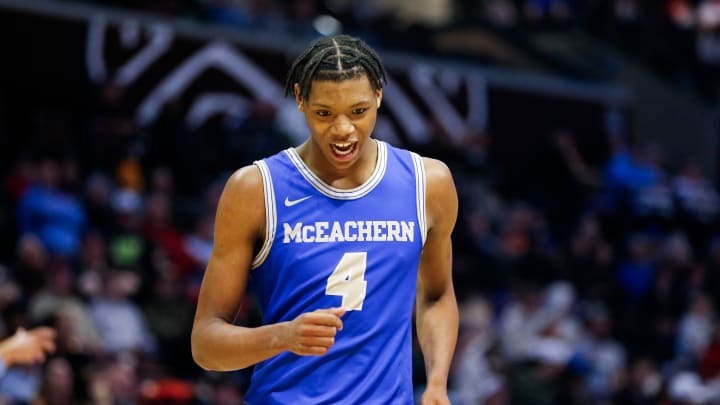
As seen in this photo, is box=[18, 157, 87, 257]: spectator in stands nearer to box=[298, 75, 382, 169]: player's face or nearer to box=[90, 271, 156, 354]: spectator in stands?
box=[90, 271, 156, 354]: spectator in stands

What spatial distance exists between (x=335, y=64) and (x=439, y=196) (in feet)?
2.18

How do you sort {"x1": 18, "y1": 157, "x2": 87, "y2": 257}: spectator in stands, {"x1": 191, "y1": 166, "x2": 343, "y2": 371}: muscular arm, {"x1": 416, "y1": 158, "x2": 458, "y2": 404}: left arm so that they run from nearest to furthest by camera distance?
{"x1": 191, "y1": 166, "x2": 343, "y2": 371}: muscular arm
{"x1": 416, "y1": 158, "x2": 458, "y2": 404}: left arm
{"x1": 18, "y1": 157, "x2": 87, "y2": 257}: spectator in stands

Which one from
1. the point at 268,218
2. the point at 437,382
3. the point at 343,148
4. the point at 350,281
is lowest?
the point at 437,382

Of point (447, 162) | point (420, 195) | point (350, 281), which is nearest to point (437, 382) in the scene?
point (350, 281)

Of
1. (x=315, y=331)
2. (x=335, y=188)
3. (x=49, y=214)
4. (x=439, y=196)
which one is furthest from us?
(x=49, y=214)

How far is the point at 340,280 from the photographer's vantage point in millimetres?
4160

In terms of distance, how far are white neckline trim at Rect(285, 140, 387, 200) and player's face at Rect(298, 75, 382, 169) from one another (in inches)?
4.5

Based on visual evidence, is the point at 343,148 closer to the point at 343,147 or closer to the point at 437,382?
the point at 343,147

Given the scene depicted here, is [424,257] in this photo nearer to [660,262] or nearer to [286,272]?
[286,272]

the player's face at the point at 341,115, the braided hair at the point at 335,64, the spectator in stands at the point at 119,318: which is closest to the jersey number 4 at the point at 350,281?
the player's face at the point at 341,115

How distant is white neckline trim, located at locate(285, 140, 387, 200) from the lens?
4266mm

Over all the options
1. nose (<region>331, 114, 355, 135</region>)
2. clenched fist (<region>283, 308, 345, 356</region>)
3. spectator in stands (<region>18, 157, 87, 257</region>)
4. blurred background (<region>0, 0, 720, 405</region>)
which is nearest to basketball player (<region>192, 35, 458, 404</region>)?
nose (<region>331, 114, 355, 135</region>)

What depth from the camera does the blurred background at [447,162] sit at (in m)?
10.5

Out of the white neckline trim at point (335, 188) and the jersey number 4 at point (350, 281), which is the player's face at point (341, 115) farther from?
the jersey number 4 at point (350, 281)
